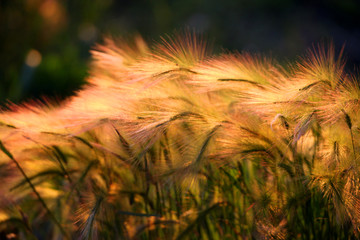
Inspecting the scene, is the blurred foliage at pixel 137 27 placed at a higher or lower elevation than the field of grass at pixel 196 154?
higher

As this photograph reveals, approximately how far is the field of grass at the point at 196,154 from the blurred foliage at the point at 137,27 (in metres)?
3.17

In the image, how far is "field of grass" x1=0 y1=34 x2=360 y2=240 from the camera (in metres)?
1.32

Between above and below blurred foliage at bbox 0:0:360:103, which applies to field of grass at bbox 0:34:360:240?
below

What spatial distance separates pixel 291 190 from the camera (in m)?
1.41

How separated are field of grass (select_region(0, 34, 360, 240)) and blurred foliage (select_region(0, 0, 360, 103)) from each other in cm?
317

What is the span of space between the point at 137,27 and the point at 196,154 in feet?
33.0

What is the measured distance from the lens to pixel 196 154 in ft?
4.39

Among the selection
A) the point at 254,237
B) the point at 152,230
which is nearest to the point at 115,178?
the point at 152,230

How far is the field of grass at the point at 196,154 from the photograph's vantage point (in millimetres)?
1315

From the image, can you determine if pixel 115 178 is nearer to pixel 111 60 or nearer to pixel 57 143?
pixel 57 143

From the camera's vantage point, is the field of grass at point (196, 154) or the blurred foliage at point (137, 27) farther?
the blurred foliage at point (137, 27)

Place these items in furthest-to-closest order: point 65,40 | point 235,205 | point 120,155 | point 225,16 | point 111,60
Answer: point 225,16 → point 65,40 → point 111,60 → point 235,205 → point 120,155

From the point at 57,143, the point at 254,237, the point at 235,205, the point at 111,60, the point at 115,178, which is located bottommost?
the point at 254,237

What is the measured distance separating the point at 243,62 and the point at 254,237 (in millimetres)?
637
